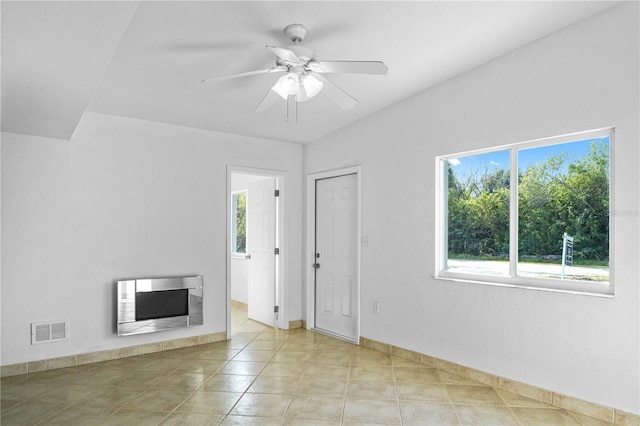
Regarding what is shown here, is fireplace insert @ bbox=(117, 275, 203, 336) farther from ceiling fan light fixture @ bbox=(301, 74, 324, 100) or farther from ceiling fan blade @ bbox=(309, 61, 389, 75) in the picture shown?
ceiling fan blade @ bbox=(309, 61, 389, 75)

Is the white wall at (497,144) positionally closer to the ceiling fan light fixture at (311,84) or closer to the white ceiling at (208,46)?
the white ceiling at (208,46)

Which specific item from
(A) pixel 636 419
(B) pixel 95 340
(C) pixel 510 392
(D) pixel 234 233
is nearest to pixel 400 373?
(C) pixel 510 392

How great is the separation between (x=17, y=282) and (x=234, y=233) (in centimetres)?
381

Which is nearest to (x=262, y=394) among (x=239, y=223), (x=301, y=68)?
(x=301, y=68)

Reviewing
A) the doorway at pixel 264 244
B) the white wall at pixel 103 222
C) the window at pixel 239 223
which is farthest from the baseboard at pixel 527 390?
the window at pixel 239 223

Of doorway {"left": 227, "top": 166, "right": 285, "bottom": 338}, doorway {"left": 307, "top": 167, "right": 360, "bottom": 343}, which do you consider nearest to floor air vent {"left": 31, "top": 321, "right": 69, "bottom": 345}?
doorway {"left": 227, "top": 166, "right": 285, "bottom": 338}

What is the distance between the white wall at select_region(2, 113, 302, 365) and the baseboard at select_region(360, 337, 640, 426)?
221cm

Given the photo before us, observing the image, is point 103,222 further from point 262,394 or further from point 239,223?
point 239,223

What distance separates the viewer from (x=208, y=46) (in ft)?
9.53

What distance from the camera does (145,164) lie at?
4.32m

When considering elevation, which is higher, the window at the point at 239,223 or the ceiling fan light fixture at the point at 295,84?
the ceiling fan light fixture at the point at 295,84

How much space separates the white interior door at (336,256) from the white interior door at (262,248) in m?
0.60

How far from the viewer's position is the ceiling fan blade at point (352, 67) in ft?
8.26

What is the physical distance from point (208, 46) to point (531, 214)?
2820 mm
